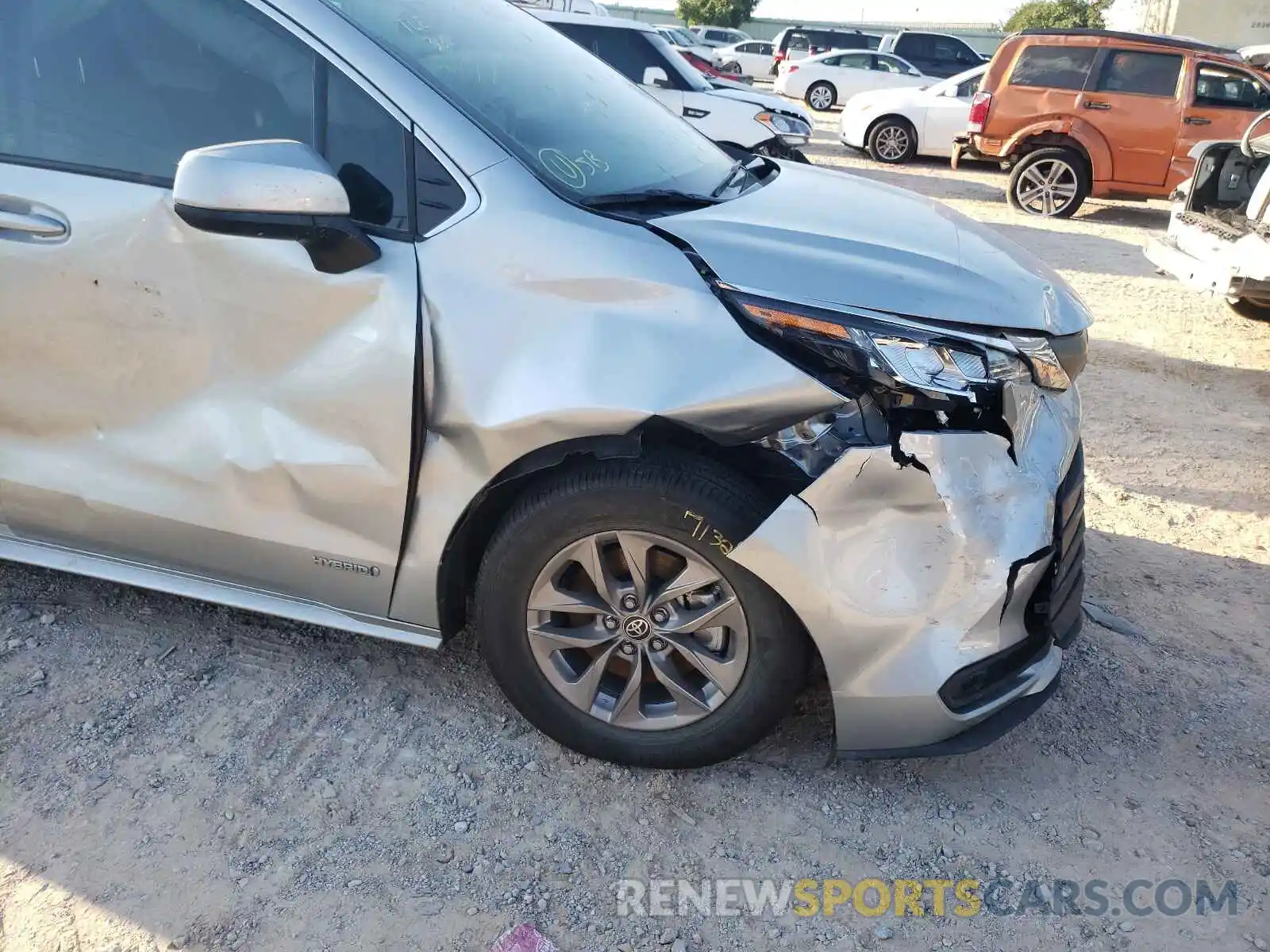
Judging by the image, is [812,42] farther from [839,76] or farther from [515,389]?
[515,389]

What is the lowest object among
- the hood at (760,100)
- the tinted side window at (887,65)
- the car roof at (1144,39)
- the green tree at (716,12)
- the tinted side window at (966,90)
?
the hood at (760,100)

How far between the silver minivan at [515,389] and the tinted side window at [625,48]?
6942mm

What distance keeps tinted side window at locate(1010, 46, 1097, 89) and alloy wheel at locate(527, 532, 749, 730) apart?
33.4 ft

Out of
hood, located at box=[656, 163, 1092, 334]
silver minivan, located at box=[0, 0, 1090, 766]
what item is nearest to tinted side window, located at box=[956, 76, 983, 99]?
hood, located at box=[656, 163, 1092, 334]

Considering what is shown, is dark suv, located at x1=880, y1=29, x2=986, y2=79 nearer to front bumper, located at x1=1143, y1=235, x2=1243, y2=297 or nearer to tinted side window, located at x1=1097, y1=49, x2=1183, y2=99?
tinted side window, located at x1=1097, y1=49, x2=1183, y2=99

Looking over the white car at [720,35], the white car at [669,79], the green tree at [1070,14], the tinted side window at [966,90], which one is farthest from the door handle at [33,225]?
the green tree at [1070,14]

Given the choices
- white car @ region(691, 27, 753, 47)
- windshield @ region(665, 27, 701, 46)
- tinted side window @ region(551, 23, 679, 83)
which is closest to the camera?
tinted side window @ region(551, 23, 679, 83)

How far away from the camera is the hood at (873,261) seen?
85.2 inches

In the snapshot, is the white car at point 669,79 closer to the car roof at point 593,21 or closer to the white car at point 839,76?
the car roof at point 593,21

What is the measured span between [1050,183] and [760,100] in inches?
136

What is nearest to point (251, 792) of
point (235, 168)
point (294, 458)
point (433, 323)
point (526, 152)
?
point (294, 458)

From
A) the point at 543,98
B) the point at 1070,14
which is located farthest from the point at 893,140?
the point at 1070,14

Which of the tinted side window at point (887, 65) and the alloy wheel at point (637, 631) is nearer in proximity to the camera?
the alloy wheel at point (637, 631)

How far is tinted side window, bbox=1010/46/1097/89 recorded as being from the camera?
10.4m
